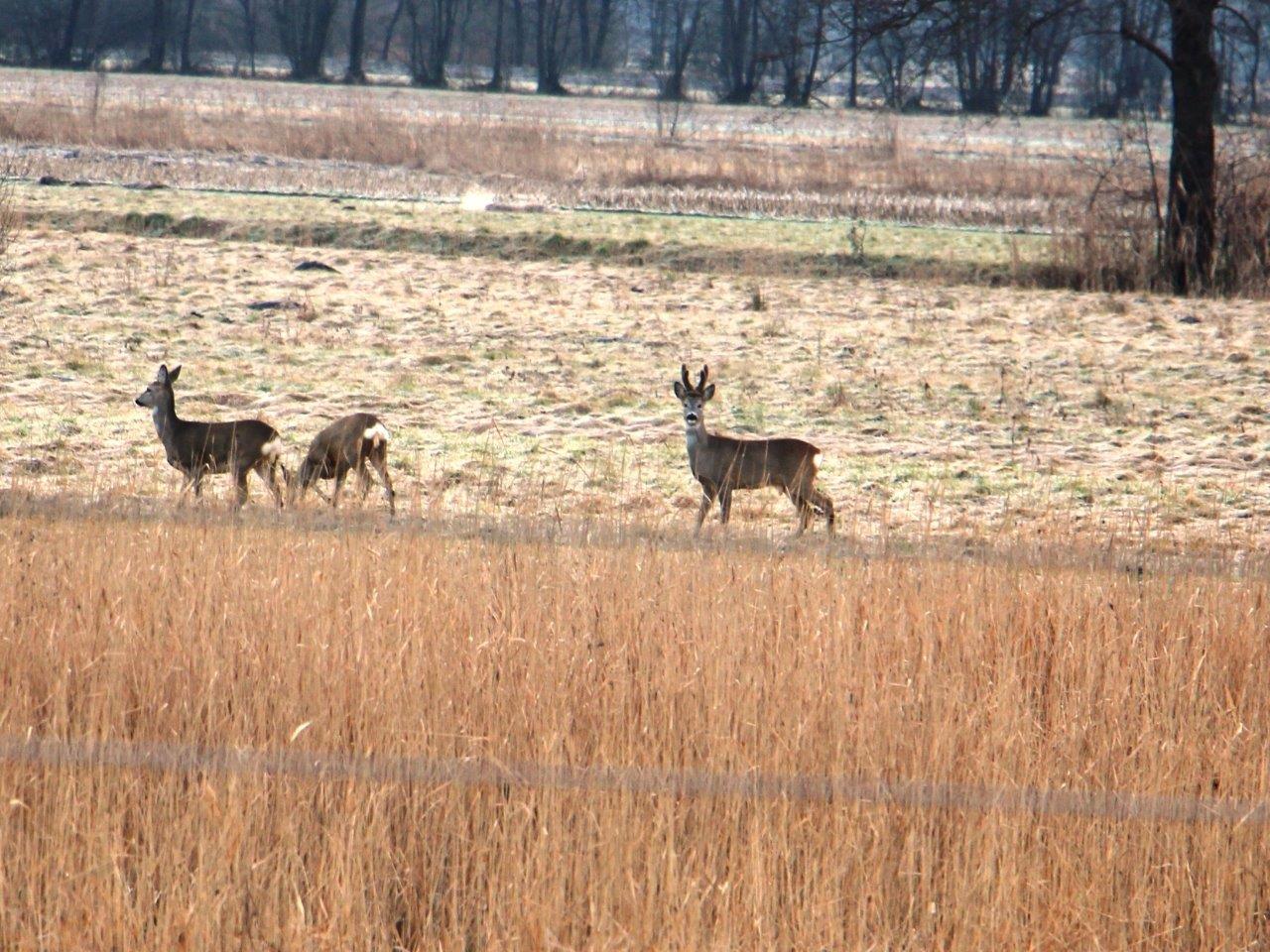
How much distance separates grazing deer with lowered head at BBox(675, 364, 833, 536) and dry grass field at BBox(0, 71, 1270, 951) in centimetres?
A: 32

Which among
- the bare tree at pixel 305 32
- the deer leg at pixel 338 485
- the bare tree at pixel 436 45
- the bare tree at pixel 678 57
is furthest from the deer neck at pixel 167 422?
the bare tree at pixel 305 32

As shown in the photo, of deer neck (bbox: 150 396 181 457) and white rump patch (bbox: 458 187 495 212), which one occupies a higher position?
white rump patch (bbox: 458 187 495 212)

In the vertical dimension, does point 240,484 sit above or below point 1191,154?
below

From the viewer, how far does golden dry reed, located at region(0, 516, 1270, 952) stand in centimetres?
487

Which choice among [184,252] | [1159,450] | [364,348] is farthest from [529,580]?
[184,252]

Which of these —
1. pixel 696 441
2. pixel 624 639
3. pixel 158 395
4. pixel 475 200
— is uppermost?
pixel 475 200

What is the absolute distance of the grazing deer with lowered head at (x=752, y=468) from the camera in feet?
35.4

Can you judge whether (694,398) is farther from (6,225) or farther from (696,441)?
(6,225)

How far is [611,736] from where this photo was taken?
590 cm

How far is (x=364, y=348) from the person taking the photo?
16.5m

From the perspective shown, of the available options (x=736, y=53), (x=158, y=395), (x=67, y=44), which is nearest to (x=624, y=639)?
(x=158, y=395)

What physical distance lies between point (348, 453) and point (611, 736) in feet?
18.4

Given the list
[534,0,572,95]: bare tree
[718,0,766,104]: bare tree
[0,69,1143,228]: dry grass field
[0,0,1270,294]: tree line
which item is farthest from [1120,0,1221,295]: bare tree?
[534,0,572,95]: bare tree

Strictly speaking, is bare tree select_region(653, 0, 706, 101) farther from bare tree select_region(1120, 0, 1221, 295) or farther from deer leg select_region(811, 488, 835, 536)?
deer leg select_region(811, 488, 835, 536)
